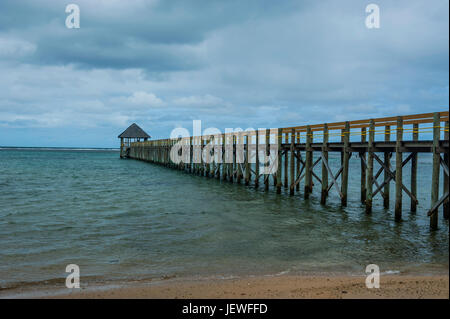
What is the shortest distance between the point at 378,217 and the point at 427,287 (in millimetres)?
7549

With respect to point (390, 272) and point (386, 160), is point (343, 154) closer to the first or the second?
point (386, 160)

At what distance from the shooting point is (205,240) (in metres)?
9.48

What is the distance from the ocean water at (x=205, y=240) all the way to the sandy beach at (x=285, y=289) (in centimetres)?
56

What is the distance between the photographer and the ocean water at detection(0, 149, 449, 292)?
279 inches

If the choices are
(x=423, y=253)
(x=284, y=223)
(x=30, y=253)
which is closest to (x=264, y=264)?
(x=423, y=253)

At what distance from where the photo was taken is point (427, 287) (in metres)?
5.29

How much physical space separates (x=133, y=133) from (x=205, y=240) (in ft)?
197

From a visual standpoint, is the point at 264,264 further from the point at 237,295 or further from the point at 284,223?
the point at 284,223

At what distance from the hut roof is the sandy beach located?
2462 inches

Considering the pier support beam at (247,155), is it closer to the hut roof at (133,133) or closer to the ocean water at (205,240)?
the ocean water at (205,240)

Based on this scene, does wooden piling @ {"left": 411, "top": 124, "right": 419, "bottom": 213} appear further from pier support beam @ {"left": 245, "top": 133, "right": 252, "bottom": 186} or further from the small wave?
pier support beam @ {"left": 245, "top": 133, "right": 252, "bottom": 186}

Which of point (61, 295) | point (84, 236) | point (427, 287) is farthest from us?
point (84, 236)

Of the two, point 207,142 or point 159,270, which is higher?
point 207,142

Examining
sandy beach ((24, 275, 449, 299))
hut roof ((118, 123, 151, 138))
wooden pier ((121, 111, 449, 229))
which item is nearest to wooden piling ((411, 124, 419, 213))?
wooden pier ((121, 111, 449, 229))
